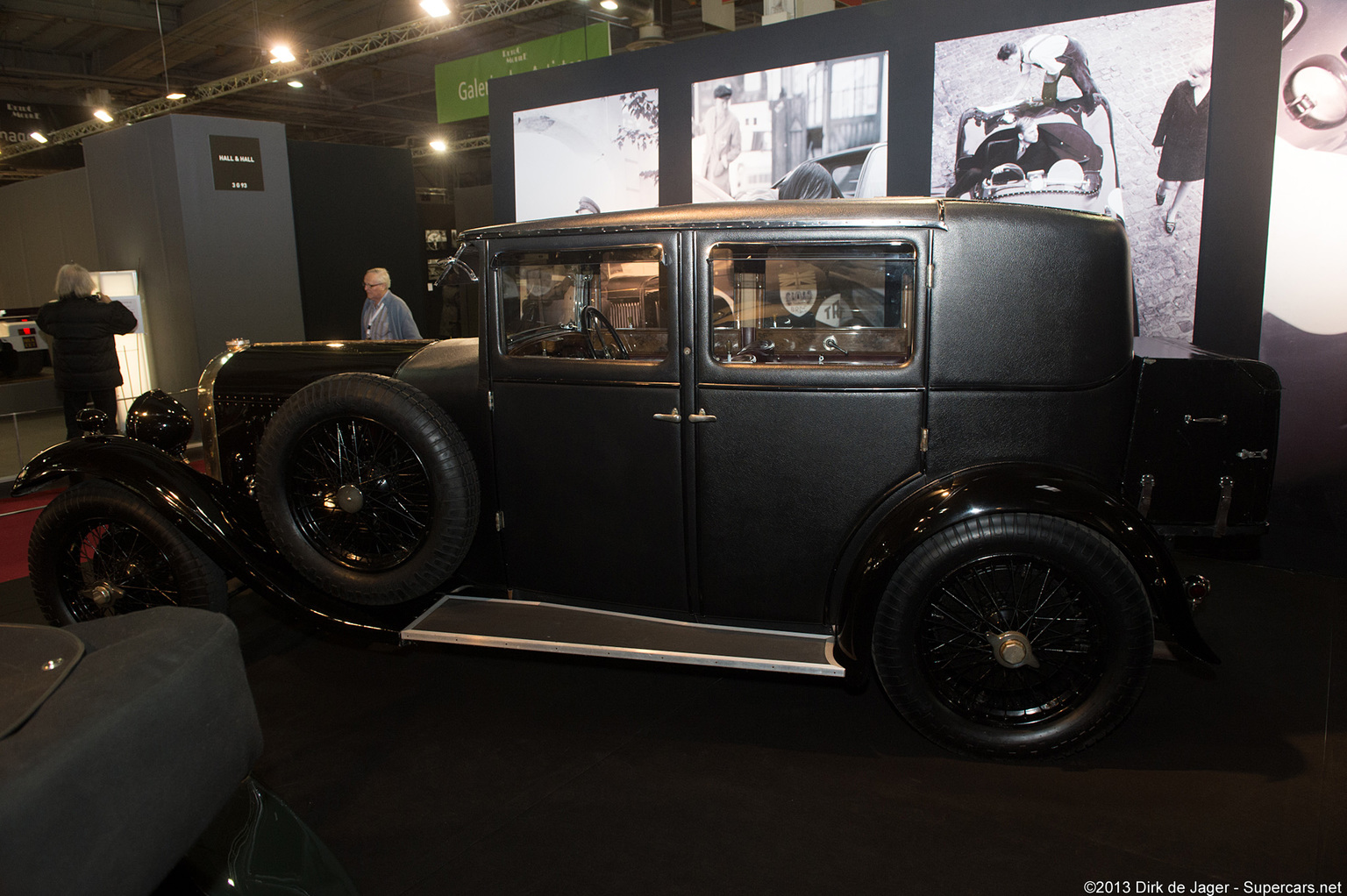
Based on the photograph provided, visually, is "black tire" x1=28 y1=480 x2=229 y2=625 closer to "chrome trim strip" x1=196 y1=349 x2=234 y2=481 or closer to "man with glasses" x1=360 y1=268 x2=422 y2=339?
"chrome trim strip" x1=196 y1=349 x2=234 y2=481

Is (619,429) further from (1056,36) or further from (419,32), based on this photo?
(419,32)

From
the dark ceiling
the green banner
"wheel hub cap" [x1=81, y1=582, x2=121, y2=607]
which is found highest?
the dark ceiling

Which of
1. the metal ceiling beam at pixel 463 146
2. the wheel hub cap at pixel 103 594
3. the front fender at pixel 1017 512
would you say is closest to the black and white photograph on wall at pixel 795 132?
the front fender at pixel 1017 512

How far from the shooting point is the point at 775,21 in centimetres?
588

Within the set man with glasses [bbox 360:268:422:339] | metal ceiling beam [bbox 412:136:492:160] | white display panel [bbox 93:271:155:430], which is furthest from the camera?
metal ceiling beam [bbox 412:136:492:160]

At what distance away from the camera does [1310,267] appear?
401 cm

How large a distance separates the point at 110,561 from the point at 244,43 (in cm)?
1312

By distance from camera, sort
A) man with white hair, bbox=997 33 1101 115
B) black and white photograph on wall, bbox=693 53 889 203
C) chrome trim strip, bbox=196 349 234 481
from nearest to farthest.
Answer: chrome trim strip, bbox=196 349 234 481 < man with white hair, bbox=997 33 1101 115 < black and white photograph on wall, bbox=693 53 889 203

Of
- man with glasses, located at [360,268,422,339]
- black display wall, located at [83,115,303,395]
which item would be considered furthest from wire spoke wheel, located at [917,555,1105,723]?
black display wall, located at [83,115,303,395]

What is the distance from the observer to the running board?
2535 mm

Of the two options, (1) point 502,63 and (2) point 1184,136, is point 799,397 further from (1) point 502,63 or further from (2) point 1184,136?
(1) point 502,63

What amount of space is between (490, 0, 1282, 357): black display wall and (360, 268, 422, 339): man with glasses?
1745mm

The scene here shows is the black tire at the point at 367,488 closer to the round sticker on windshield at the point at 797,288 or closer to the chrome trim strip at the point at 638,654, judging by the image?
the chrome trim strip at the point at 638,654

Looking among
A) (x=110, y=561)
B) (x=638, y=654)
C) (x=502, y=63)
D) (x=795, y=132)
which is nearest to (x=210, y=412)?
(x=110, y=561)
